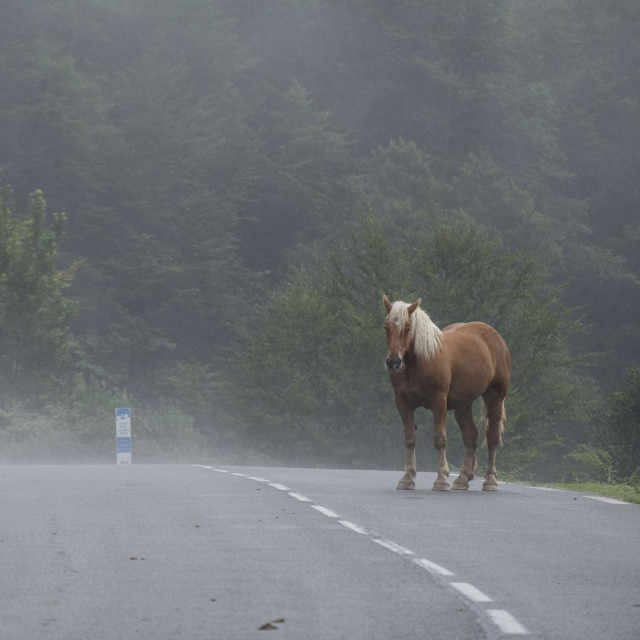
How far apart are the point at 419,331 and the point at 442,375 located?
0.61 metres

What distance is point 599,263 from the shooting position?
70.7m

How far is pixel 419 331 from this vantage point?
56.5ft

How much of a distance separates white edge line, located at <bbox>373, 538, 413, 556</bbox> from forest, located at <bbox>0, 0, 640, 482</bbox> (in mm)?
33773

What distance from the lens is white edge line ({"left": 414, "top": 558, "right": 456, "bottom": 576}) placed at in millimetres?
9703

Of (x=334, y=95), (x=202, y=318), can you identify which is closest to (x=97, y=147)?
A: (x=202, y=318)

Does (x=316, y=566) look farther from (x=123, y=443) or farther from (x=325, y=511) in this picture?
(x=123, y=443)

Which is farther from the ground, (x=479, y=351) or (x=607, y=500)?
(x=479, y=351)

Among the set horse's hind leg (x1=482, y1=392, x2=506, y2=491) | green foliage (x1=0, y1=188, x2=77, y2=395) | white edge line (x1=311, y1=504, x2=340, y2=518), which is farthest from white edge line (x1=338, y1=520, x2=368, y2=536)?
green foliage (x1=0, y1=188, x2=77, y2=395)

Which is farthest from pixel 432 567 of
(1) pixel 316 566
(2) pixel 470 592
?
(2) pixel 470 592

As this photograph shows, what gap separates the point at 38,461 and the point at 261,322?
31.6 ft

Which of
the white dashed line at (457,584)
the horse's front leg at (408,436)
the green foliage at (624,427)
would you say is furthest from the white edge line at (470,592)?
the green foliage at (624,427)

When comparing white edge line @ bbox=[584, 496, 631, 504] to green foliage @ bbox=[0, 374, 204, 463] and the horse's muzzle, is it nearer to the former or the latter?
the horse's muzzle

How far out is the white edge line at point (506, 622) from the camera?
7.56 meters

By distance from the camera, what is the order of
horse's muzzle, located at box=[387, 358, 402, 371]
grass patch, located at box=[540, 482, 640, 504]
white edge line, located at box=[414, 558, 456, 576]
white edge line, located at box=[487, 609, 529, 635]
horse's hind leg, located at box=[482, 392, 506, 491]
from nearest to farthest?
white edge line, located at box=[487, 609, 529, 635] < white edge line, located at box=[414, 558, 456, 576] < horse's muzzle, located at box=[387, 358, 402, 371] < grass patch, located at box=[540, 482, 640, 504] < horse's hind leg, located at box=[482, 392, 506, 491]
